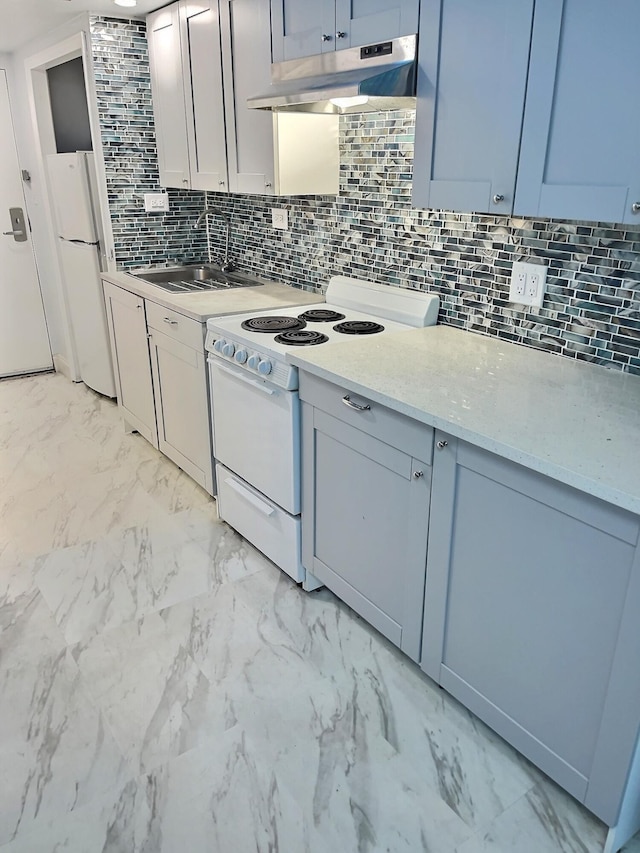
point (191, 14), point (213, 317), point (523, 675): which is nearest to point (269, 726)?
point (523, 675)

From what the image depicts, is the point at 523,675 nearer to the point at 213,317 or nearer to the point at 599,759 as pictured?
the point at 599,759

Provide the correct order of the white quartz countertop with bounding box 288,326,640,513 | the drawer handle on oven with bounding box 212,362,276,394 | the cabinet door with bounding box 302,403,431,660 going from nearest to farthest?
the white quartz countertop with bounding box 288,326,640,513, the cabinet door with bounding box 302,403,431,660, the drawer handle on oven with bounding box 212,362,276,394

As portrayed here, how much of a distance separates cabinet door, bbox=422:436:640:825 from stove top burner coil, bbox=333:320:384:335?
34.9 inches

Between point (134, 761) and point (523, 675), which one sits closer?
point (523, 675)

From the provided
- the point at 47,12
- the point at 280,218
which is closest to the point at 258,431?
the point at 280,218

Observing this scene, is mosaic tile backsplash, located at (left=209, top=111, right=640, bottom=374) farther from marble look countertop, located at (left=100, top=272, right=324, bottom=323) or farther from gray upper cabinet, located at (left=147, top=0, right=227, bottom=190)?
gray upper cabinet, located at (left=147, top=0, right=227, bottom=190)

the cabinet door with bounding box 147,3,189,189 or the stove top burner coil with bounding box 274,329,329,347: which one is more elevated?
the cabinet door with bounding box 147,3,189,189

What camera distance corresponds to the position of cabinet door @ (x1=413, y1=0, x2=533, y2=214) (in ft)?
5.41

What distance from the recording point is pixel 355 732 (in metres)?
1.83

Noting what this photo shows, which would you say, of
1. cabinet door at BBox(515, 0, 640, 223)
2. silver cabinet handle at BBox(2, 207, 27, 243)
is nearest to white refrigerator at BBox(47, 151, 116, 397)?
silver cabinet handle at BBox(2, 207, 27, 243)

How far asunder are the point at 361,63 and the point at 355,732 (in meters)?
2.00

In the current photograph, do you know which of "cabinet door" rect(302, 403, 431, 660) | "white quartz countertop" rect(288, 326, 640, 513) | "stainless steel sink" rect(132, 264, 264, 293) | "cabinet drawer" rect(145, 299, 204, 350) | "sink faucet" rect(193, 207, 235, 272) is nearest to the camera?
"white quartz countertop" rect(288, 326, 640, 513)

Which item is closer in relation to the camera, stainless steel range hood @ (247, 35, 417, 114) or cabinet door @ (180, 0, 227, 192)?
stainless steel range hood @ (247, 35, 417, 114)

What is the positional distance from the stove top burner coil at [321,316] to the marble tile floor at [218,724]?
100 centimetres
